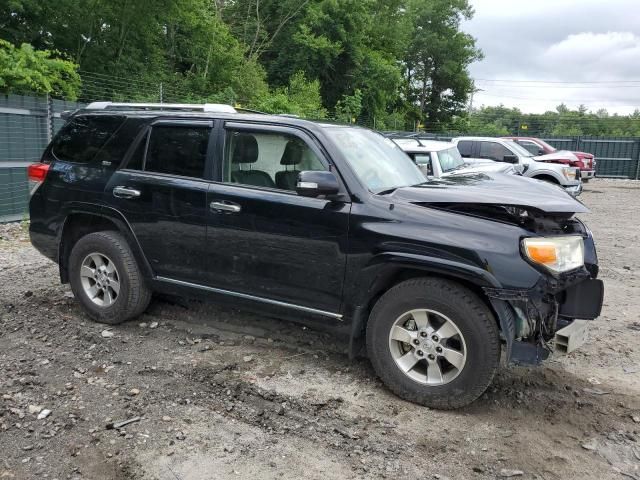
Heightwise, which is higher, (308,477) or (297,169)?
(297,169)

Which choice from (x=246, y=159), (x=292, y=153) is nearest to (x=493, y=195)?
(x=292, y=153)

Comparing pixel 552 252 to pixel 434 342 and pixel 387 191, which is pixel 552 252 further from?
pixel 387 191

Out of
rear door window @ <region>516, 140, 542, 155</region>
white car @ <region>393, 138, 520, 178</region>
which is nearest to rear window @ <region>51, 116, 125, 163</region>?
white car @ <region>393, 138, 520, 178</region>

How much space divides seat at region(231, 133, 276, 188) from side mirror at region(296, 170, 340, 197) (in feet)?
1.96

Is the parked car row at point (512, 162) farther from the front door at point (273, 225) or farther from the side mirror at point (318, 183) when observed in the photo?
the side mirror at point (318, 183)

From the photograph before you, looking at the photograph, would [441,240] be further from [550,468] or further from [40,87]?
[40,87]

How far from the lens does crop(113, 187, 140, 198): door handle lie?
4551 mm

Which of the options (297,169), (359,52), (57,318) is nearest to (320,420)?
(297,169)

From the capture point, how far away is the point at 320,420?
3428mm

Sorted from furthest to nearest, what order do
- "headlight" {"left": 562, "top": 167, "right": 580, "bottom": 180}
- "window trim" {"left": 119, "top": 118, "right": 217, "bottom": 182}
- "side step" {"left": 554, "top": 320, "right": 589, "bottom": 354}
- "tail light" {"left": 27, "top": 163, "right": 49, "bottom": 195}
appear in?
"headlight" {"left": 562, "top": 167, "right": 580, "bottom": 180} → "tail light" {"left": 27, "top": 163, "right": 49, "bottom": 195} → "window trim" {"left": 119, "top": 118, "right": 217, "bottom": 182} → "side step" {"left": 554, "top": 320, "right": 589, "bottom": 354}

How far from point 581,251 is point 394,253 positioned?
1.21 metres

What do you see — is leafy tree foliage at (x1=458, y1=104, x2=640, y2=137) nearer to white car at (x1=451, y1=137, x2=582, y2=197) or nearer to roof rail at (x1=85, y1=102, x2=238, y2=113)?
white car at (x1=451, y1=137, x2=582, y2=197)

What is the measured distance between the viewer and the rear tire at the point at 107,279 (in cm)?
469

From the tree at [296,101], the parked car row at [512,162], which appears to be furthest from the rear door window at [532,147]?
the tree at [296,101]
